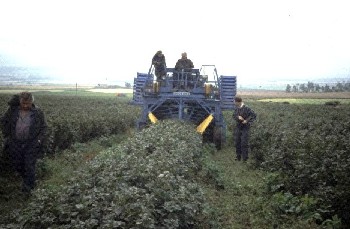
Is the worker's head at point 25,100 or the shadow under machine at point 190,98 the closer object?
the worker's head at point 25,100

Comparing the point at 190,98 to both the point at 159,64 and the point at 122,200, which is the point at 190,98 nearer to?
the point at 159,64

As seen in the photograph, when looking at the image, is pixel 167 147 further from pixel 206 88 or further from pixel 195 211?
pixel 206 88

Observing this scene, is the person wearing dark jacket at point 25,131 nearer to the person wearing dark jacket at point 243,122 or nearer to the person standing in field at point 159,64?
the person wearing dark jacket at point 243,122

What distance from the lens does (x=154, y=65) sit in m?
16.8

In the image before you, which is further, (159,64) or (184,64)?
(184,64)

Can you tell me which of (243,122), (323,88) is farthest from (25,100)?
(323,88)

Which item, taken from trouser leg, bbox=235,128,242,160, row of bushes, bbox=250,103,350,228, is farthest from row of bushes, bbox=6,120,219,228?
trouser leg, bbox=235,128,242,160

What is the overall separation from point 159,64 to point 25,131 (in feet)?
30.4

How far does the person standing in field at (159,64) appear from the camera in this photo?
1655 centimetres

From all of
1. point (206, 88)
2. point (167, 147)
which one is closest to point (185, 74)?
point (206, 88)

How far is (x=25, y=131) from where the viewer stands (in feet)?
26.7

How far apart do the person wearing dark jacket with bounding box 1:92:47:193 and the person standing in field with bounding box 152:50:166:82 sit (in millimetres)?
8874

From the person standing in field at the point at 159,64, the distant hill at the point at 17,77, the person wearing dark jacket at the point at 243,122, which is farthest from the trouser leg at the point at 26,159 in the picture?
the distant hill at the point at 17,77

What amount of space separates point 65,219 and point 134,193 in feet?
3.03
